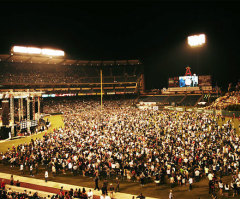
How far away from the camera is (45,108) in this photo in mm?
48531

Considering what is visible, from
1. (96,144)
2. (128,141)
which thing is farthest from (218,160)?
(96,144)

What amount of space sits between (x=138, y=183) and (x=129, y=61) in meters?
53.1

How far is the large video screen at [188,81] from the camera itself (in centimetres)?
5200

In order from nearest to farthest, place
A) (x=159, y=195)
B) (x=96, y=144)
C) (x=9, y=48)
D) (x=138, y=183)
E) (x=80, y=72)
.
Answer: (x=159, y=195) → (x=138, y=183) → (x=96, y=144) → (x=9, y=48) → (x=80, y=72)

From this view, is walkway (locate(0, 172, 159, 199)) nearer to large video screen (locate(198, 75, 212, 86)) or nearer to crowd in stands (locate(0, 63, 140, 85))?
crowd in stands (locate(0, 63, 140, 85))

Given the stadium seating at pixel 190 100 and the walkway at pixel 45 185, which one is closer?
the walkway at pixel 45 185

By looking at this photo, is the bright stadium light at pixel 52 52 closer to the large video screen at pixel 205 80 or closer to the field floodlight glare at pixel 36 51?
the field floodlight glare at pixel 36 51

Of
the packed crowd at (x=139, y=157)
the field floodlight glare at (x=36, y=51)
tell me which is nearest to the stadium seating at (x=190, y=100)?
the packed crowd at (x=139, y=157)

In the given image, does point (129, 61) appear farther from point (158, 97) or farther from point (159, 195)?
point (159, 195)

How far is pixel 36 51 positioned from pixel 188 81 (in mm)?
39982

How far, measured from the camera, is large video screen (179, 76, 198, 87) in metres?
52.0

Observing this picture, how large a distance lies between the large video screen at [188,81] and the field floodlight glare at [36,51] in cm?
3342

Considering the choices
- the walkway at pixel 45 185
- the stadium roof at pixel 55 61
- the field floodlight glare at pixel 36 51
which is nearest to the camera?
the walkway at pixel 45 185

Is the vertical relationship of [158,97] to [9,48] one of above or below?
below
